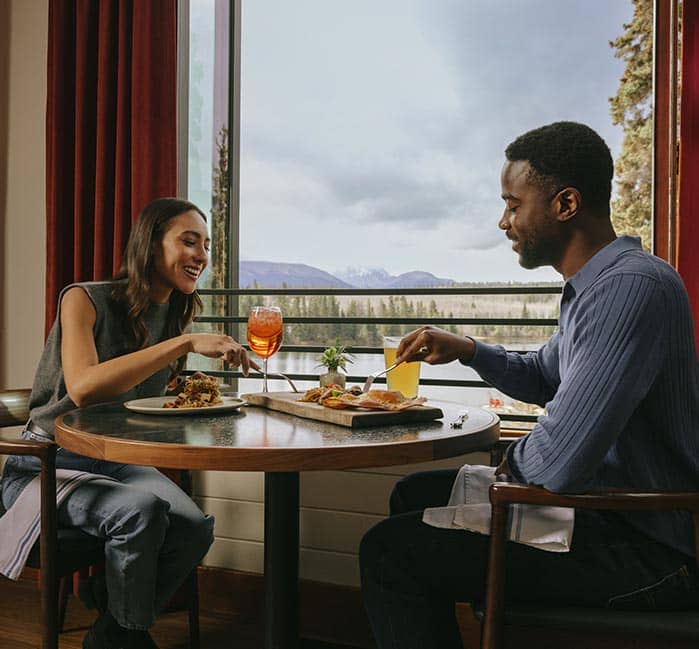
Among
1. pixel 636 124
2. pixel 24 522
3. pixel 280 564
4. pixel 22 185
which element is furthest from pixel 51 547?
pixel 636 124

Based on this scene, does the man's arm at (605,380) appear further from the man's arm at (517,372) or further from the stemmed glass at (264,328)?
the stemmed glass at (264,328)

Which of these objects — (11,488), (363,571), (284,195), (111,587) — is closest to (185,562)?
(111,587)

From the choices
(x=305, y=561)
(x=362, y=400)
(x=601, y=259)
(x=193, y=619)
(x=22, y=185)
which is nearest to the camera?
(x=601, y=259)

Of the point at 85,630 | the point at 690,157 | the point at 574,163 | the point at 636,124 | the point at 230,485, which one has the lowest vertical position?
the point at 85,630

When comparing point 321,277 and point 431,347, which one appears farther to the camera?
point 321,277

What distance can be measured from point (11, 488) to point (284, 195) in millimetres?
1509

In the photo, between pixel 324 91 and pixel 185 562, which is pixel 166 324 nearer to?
pixel 185 562

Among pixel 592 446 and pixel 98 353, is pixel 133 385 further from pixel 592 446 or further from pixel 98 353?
pixel 592 446

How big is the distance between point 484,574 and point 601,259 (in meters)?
0.61

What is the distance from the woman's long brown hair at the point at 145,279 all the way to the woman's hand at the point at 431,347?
2.54ft

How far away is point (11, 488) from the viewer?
5.99ft

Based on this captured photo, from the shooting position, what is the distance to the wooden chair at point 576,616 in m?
1.17

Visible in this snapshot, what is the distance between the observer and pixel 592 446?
Result: 119cm

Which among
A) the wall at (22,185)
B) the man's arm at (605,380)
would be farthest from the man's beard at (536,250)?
the wall at (22,185)
